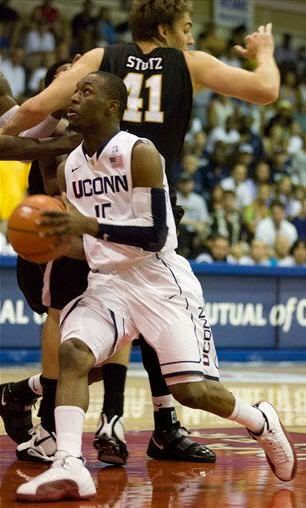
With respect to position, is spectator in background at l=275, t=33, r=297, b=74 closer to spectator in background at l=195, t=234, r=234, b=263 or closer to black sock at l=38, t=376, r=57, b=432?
spectator in background at l=195, t=234, r=234, b=263

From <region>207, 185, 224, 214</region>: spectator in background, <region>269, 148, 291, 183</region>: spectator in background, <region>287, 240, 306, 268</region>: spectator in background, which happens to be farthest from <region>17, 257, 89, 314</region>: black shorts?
<region>269, 148, 291, 183</region>: spectator in background

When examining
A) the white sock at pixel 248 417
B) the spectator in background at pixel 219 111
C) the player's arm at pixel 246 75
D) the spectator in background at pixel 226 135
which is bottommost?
the spectator in background at pixel 226 135

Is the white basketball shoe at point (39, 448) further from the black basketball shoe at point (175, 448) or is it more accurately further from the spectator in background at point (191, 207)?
the spectator in background at point (191, 207)

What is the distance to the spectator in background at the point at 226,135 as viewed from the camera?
1823 centimetres

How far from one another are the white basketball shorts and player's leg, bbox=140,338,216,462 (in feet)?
2.01

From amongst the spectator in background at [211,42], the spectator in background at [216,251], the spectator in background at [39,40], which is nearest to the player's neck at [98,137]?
the spectator in background at [216,251]

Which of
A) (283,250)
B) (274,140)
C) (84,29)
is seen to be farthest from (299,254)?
(84,29)

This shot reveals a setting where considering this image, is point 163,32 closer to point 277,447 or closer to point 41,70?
point 277,447

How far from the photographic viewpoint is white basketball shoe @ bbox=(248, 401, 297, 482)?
16.4ft

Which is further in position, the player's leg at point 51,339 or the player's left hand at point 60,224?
the player's leg at point 51,339

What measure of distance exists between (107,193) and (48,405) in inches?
48.2

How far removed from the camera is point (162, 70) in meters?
5.64

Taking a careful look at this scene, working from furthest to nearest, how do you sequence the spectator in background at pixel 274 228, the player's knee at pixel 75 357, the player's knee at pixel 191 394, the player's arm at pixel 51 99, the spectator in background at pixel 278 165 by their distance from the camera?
the spectator in background at pixel 278 165
the spectator in background at pixel 274 228
the player's arm at pixel 51 99
the player's knee at pixel 191 394
the player's knee at pixel 75 357

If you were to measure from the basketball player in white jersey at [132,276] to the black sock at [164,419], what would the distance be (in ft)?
2.45
